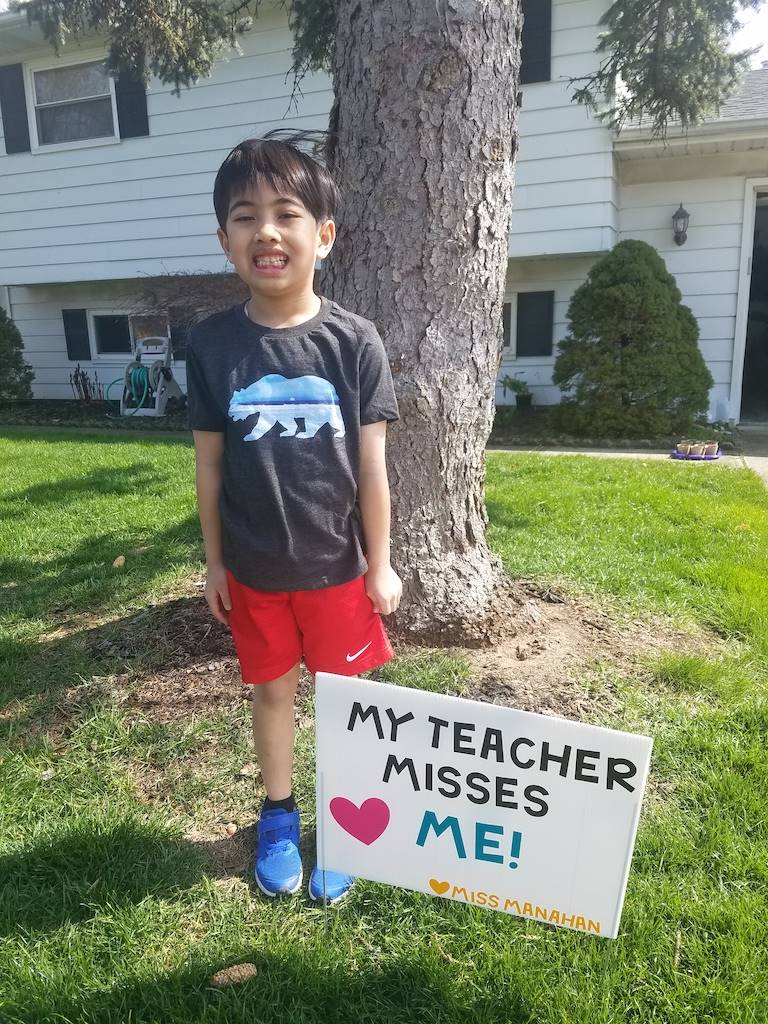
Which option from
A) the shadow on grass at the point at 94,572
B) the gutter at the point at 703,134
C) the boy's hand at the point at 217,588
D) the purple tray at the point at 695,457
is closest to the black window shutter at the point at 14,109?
→ the gutter at the point at 703,134

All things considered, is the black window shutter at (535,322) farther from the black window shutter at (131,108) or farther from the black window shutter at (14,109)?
the black window shutter at (14,109)

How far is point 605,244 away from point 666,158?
121 centimetres

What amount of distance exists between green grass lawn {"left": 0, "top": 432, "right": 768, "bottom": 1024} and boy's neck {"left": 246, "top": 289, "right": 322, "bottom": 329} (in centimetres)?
134

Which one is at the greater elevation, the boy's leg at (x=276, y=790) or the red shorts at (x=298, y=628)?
the red shorts at (x=298, y=628)

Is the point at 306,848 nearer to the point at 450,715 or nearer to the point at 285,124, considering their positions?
the point at 450,715

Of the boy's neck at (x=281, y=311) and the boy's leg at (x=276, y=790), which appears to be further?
the boy's leg at (x=276, y=790)

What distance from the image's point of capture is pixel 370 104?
101 inches

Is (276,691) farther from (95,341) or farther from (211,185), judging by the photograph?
(95,341)

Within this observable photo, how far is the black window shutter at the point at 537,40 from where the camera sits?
7926 millimetres

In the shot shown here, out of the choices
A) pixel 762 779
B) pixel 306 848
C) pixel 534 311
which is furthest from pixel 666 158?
pixel 306 848

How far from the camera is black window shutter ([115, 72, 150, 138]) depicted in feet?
32.1

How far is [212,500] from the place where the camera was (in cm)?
181

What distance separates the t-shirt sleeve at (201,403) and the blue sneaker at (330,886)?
3.62 feet

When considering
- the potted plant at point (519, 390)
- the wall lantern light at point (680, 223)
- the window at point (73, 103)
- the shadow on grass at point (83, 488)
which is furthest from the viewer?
the window at point (73, 103)
